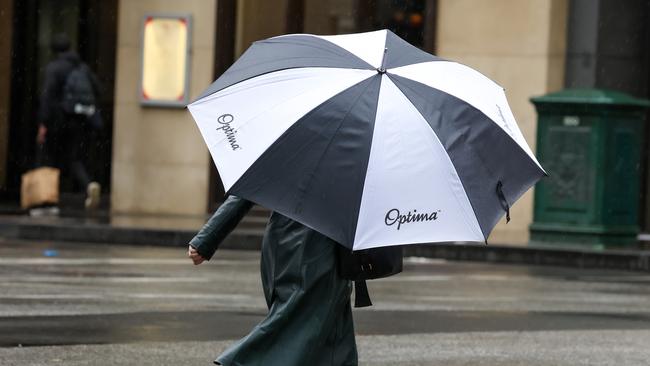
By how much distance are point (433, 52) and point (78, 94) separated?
430cm

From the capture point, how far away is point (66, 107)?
19312 millimetres

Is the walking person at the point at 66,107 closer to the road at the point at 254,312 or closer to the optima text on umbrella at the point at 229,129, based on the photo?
the road at the point at 254,312

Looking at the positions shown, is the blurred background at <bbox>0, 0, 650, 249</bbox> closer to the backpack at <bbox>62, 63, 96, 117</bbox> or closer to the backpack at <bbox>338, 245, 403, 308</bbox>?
the backpack at <bbox>62, 63, 96, 117</bbox>

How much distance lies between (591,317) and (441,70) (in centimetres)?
559

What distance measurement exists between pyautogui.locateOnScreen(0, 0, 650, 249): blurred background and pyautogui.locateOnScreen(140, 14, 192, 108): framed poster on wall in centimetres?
4

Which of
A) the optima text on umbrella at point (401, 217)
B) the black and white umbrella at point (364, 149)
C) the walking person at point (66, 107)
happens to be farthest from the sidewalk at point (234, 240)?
the optima text on umbrella at point (401, 217)

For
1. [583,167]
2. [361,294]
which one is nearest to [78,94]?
[583,167]

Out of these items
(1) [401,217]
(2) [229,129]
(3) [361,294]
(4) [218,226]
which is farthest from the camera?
(3) [361,294]

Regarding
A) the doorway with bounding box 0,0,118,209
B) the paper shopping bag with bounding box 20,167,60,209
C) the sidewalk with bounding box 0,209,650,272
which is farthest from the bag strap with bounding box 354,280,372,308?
the doorway with bounding box 0,0,118,209

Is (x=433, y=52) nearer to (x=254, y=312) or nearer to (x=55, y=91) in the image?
(x=55, y=91)

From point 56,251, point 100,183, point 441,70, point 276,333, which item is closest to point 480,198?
point 441,70

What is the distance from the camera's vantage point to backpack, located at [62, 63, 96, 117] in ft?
63.4

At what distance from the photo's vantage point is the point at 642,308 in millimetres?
12211

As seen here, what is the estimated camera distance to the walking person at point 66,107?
63.4 feet
